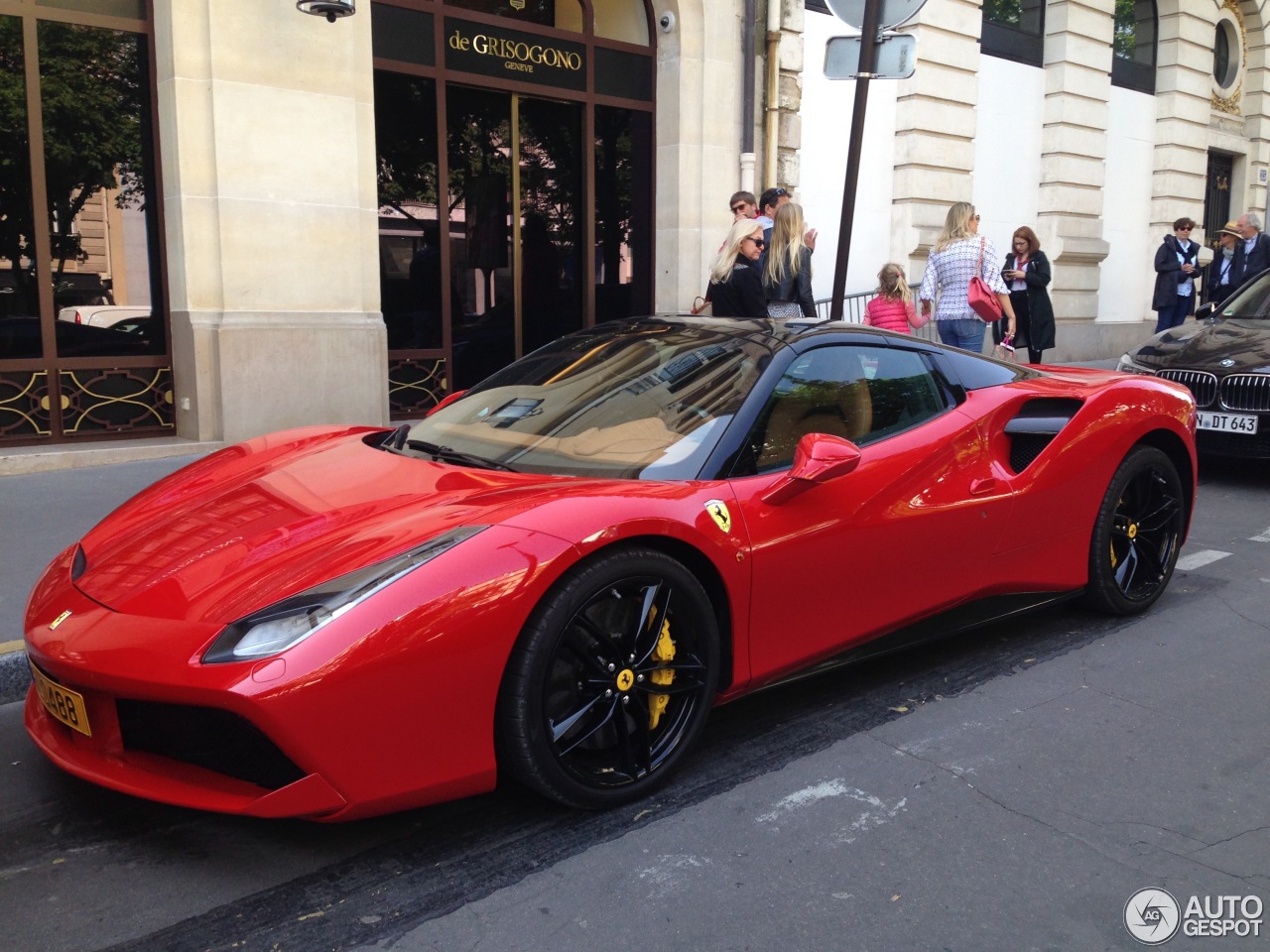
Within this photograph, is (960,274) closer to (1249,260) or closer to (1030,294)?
(1030,294)

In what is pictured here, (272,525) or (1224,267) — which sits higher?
(1224,267)

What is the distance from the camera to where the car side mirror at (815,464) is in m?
3.19

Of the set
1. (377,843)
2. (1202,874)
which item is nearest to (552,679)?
(377,843)

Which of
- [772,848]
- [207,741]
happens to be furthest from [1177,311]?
[207,741]

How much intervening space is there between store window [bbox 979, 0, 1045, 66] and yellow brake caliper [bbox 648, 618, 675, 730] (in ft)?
Result: 43.2

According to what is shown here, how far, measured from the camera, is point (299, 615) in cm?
246

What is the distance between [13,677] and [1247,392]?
23.0 feet

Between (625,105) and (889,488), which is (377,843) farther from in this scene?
(625,105)

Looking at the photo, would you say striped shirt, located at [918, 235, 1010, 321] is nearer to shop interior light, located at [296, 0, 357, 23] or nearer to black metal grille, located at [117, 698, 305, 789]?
shop interior light, located at [296, 0, 357, 23]

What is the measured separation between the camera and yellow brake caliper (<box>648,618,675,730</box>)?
2.96m

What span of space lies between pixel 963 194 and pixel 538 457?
38.4ft

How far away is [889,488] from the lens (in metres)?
3.55

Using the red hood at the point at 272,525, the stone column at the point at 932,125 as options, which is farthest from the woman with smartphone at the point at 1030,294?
the red hood at the point at 272,525

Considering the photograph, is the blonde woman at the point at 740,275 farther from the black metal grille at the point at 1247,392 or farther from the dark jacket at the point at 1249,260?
the dark jacket at the point at 1249,260
